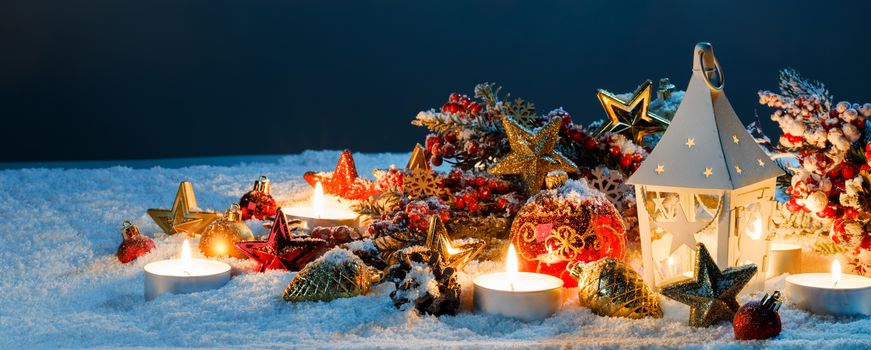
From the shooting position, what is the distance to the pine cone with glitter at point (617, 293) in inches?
51.4

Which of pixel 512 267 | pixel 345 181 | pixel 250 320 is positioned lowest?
pixel 250 320

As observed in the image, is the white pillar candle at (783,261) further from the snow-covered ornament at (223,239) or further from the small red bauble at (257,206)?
the small red bauble at (257,206)

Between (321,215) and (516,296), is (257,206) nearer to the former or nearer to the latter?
(321,215)

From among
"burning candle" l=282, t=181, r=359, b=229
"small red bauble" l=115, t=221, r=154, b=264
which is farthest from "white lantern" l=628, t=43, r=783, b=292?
"small red bauble" l=115, t=221, r=154, b=264

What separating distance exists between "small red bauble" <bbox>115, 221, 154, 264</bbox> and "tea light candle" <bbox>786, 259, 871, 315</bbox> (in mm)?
1222

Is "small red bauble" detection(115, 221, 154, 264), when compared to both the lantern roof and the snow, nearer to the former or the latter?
the snow

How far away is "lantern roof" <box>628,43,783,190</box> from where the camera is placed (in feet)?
4.32

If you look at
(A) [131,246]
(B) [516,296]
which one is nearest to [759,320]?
(B) [516,296]

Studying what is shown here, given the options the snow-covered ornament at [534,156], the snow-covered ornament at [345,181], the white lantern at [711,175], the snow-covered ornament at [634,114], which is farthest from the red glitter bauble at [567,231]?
the snow-covered ornament at [345,181]

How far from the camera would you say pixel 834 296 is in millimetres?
1325

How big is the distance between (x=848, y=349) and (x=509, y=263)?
502 mm

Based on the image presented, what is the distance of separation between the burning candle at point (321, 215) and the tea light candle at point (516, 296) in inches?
20.9

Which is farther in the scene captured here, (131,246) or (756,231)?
(131,246)

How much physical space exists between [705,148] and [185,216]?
3.69 feet
